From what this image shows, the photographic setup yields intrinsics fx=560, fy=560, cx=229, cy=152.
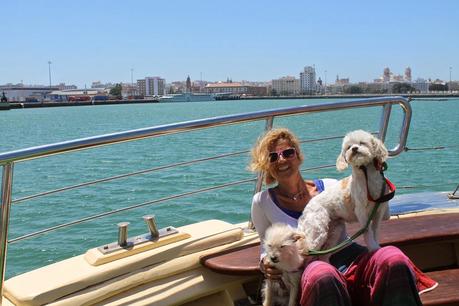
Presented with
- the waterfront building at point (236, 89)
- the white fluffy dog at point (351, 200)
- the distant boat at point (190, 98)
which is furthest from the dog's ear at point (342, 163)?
the waterfront building at point (236, 89)

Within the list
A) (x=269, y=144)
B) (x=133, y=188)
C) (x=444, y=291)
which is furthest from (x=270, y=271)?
(x=133, y=188)

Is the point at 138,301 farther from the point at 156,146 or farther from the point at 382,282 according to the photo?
the point at 156,146

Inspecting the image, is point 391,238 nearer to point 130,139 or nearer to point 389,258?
→ point 389,258

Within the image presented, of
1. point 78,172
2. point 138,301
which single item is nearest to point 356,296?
point 138,301

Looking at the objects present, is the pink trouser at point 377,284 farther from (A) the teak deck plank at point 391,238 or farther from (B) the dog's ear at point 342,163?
(A) the teak deck plank at point 391,238

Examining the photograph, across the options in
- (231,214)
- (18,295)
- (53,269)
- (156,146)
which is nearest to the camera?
(18,295)

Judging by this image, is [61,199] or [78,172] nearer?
[61,199]

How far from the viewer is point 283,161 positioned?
278 centimetres

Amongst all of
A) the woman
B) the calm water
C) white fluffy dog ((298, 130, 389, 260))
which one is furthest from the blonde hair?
the calm water

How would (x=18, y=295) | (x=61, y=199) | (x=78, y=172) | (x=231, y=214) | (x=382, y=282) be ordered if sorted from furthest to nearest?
(x=78, y=172)
(x=61, y=199)
(x=231, y=214)
(x=18, y=295)
(x=382, y=282)

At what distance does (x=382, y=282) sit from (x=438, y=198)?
2.06 metres

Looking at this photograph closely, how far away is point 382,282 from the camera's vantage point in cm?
231

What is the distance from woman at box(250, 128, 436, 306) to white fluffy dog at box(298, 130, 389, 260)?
9 cm

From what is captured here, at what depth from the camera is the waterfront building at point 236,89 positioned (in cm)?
17738
